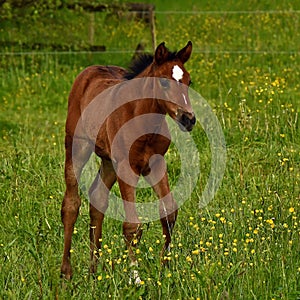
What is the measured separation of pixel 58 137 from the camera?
1066 centimetres

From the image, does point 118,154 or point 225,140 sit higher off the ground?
point 118,154

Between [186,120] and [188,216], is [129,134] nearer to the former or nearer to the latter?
[186,120]

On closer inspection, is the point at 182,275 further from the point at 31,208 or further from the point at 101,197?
the point at 31,208

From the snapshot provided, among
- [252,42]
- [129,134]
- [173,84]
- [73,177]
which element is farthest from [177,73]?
[252,42]

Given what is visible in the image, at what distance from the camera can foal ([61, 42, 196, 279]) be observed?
5.83 m

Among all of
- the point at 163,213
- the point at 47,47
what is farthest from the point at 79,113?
the point at 47,47

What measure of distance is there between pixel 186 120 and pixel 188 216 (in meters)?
1.48

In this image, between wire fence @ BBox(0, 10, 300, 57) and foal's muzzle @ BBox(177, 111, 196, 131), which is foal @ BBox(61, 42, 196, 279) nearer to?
foal's muzzle @ BBox(177, 111, 196, 131)

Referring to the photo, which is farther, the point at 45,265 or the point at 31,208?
the point at 31,208

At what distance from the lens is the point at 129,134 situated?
19.9ft

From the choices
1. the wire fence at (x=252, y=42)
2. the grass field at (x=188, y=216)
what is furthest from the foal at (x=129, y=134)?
the wire fence at (x=252, y=42)

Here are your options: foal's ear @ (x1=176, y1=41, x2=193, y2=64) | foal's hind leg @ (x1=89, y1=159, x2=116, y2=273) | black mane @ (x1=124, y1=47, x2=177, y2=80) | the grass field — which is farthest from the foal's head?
foal's hind leg @ (x1=89, y1=159, x2=116, y2=273)

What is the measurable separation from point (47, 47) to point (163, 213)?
10120 millimetres

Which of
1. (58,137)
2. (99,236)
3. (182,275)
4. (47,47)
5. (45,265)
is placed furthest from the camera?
(47,47)
